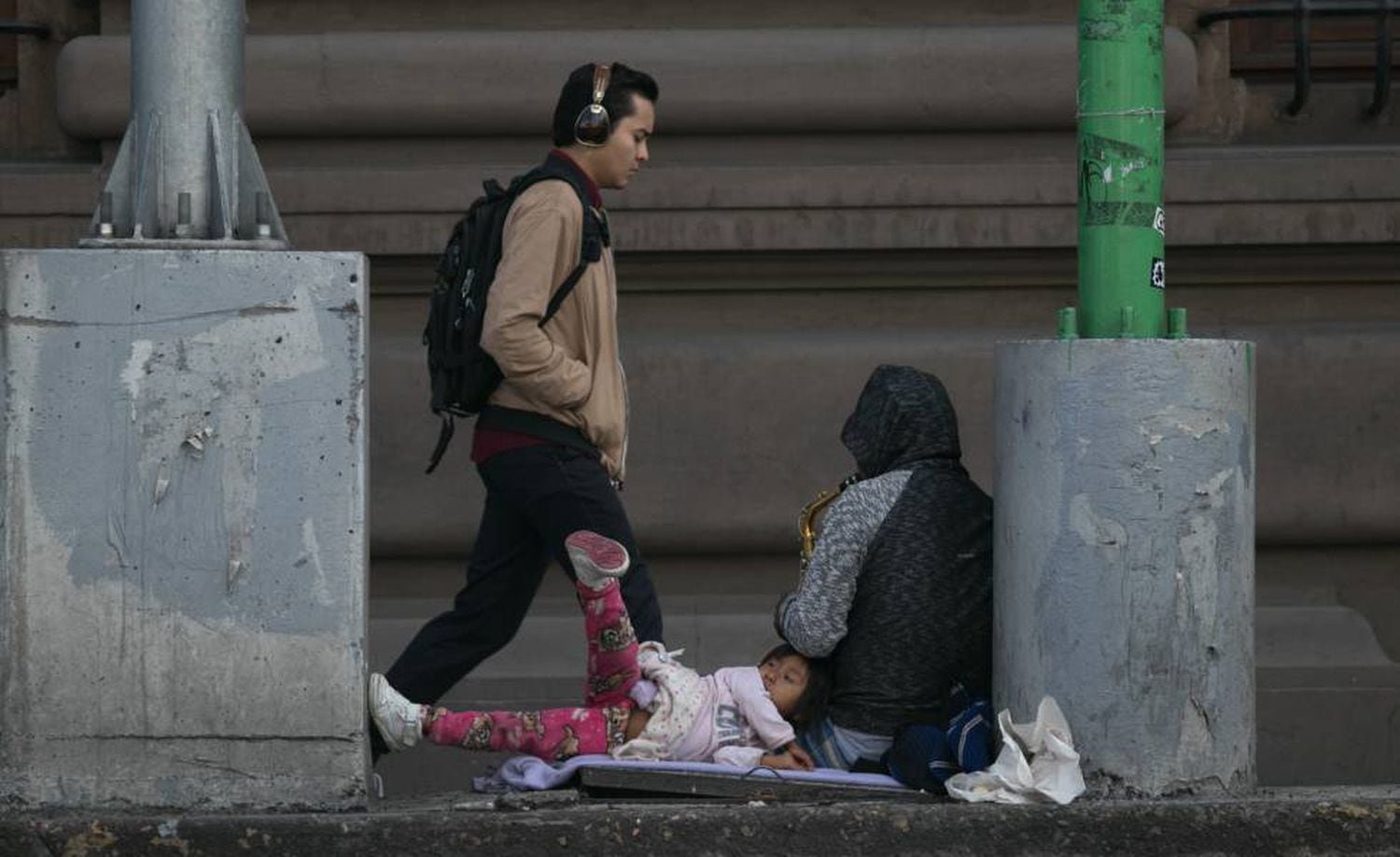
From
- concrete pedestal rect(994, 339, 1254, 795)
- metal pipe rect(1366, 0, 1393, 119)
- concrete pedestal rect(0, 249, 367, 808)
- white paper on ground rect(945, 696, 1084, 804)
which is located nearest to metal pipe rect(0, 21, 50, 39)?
concrete pedestal rect(0, 249, 367, 808)

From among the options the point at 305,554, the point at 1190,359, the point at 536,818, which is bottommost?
the point at 536,818

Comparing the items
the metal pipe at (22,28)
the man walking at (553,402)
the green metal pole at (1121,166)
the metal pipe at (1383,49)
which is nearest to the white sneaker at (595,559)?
the man walking at (553,402)

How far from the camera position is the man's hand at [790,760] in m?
5.09

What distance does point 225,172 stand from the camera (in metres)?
4.96

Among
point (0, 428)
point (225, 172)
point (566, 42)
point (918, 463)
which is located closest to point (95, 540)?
point (0, 428)

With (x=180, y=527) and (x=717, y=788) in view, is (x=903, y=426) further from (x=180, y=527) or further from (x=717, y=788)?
(x=180, y=527)

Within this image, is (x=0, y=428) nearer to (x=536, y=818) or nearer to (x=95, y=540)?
(x=95, y=540)

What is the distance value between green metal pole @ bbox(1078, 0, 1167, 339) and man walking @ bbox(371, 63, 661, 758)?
3.65 ft

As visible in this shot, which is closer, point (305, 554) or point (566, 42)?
point (305, 554)

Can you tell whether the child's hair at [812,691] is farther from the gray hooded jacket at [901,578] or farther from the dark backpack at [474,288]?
the dark backpack at [474,288]

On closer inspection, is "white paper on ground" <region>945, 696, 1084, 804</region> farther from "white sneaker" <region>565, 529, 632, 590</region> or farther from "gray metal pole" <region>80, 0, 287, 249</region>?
"gray metal pole" <region>80, 0, 287, 249</region>

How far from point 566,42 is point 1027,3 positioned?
138cm

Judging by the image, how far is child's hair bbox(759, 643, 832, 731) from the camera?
17.0ft

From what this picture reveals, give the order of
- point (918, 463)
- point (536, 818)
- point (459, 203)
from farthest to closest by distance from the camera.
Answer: point (459, 203)
point (918, 463)
point (536, 818)
